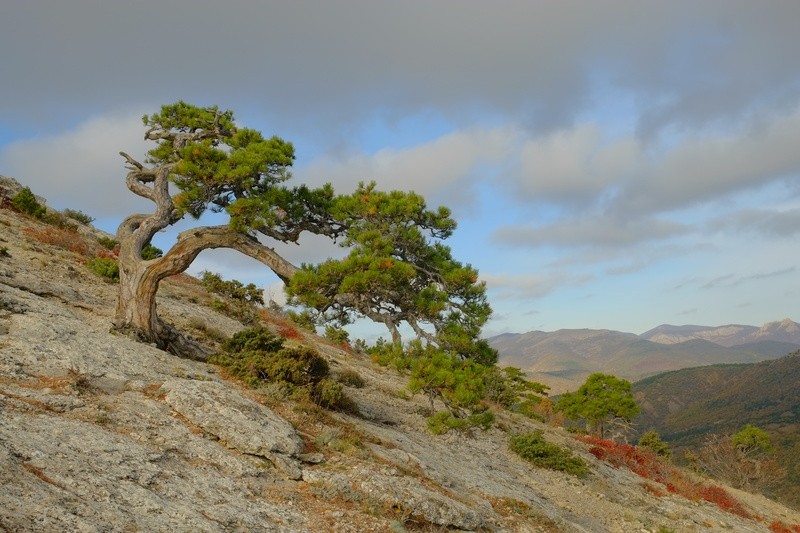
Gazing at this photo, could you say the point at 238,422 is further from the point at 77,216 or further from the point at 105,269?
the point at 77,216

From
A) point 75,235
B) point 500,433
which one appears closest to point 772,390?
point 500,433

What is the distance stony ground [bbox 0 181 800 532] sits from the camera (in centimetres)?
689

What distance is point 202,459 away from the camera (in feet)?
29.5

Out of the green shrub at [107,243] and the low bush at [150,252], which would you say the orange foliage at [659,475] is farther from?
the green shrub at [107,243]

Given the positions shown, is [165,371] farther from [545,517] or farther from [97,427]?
[545,517]

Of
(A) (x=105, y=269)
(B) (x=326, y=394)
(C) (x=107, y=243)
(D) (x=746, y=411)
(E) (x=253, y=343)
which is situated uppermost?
(C) (x=107, y=243)

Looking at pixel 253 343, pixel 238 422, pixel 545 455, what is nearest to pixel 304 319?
pixel 238 422

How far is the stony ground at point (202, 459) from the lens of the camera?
22.6 feet

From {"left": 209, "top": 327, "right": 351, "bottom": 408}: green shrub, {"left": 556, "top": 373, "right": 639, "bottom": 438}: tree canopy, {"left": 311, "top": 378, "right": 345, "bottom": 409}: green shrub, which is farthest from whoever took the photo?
{"left": 556, "top": 373, "right": 639, "bottom": 438}: tree canopy

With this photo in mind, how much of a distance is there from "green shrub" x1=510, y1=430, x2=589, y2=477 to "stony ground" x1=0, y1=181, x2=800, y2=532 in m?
0.65

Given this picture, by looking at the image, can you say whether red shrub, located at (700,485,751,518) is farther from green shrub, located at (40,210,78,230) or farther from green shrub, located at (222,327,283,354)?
green shrub, located at (40,210,78,230)

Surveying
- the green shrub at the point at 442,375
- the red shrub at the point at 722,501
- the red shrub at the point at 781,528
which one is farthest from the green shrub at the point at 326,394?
the red shrub at the point at 781,528

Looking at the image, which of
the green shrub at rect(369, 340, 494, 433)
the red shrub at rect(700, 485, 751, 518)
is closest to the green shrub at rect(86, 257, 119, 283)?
the green shrub at rect(369, 340, 494, 433)

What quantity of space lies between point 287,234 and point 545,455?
1235 cm
